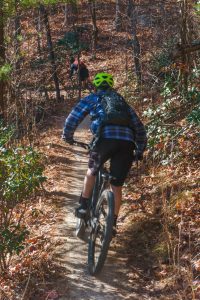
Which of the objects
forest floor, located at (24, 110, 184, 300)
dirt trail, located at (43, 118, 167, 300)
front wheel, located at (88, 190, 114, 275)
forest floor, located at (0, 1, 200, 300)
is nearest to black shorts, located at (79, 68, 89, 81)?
forest floor, located at (0, 1, 200, 300)

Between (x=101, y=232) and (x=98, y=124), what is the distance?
1.26 m

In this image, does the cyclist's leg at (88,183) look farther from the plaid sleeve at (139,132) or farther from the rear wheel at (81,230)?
the plaid sleeve at (139,132)

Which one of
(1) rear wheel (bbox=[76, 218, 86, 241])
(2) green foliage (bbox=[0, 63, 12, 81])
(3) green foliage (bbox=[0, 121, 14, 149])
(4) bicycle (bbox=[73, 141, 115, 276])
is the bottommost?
(1) rear wheel (bbox=[76, 218, 86, 241])

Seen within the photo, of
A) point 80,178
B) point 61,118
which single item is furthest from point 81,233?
point 61,118

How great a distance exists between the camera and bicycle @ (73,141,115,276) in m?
4.92

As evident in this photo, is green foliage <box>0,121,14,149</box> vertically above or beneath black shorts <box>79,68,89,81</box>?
beneath

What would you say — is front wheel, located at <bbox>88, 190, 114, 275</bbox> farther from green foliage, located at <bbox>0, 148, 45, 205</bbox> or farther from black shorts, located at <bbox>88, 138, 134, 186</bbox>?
green foliage, located at <bbox>0, 148, 45, 205</bbox>

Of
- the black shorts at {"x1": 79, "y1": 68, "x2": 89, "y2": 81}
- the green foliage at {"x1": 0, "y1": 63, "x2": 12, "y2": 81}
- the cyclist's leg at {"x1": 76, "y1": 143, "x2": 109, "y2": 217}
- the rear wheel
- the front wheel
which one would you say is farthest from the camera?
the black shorts at {"x1": 79, "y1": 68, "x2": 89, "y2": 81}

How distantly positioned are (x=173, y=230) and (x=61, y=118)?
13.9m

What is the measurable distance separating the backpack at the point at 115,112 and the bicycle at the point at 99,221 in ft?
2.05

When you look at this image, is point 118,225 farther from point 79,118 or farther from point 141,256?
point 79,118

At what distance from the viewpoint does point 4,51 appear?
947 centimetres

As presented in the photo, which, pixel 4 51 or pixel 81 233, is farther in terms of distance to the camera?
pixel 4 51

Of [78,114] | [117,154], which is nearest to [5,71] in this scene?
[78,114]
